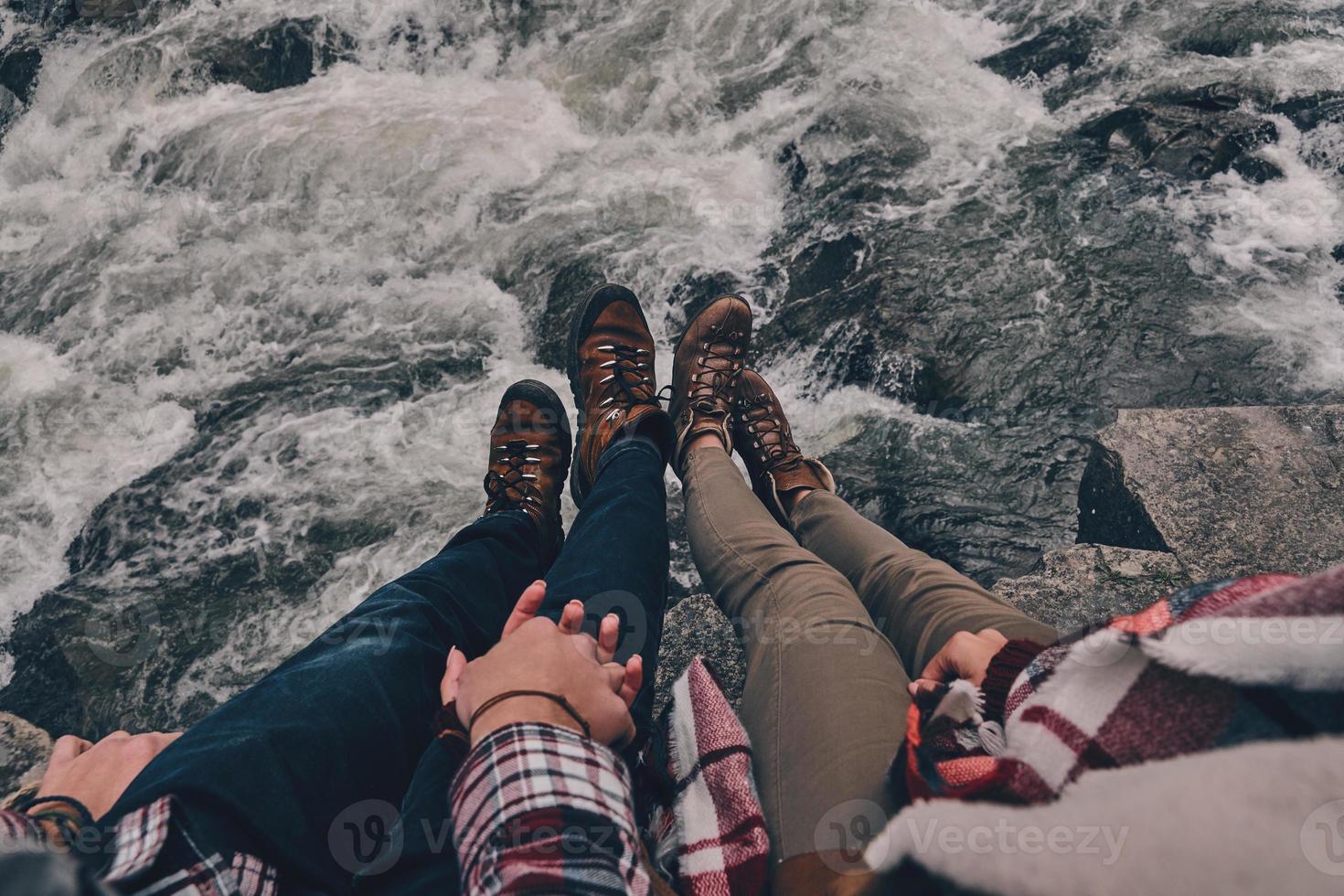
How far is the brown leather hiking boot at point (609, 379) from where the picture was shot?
2861 millimetres

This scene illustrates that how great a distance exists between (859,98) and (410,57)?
3.54 meters

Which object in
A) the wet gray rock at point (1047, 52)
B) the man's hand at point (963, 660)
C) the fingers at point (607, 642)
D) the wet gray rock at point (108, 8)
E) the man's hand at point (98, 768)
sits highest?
the wet gray rock at point (1047, 52)

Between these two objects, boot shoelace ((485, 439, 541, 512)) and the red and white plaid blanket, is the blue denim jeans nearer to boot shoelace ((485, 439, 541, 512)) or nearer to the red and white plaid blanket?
the red and white plaid blanket

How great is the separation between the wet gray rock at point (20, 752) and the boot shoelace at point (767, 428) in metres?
2.90

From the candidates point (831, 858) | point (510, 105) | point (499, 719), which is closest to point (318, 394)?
point (510, 105)

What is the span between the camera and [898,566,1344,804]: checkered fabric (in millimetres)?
708

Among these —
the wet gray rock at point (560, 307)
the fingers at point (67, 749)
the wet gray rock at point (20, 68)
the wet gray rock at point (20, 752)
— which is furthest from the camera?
the wet gray rock at point (20, 68)

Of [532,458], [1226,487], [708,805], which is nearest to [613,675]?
[708,805]

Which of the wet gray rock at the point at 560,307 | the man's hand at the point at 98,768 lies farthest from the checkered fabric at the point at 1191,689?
the wet gray rock at the point at 560,307

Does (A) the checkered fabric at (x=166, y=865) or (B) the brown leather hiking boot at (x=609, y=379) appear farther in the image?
(B) the brown leather hiking boot at (x=609, y=379)

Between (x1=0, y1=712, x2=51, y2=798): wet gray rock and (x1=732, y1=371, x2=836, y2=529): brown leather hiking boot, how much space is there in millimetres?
2816

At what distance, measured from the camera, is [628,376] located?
3219 millimetres

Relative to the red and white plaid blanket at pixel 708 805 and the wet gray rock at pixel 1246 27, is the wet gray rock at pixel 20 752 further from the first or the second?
the wet gray rock at pixel 1246 27

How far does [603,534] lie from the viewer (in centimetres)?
210
